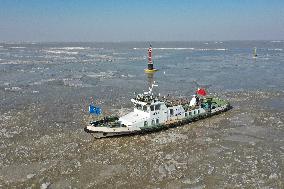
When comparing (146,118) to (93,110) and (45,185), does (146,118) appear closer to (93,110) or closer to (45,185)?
(93,110)

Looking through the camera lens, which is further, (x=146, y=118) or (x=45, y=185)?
(x=146, y=118)

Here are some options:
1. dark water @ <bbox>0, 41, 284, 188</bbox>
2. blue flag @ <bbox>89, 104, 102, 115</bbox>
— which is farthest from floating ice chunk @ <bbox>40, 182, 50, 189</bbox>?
blue flag @ <bbox>89, 104, 102, 115</bbox>

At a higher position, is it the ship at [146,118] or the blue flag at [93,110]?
the blue flag at [93,110]

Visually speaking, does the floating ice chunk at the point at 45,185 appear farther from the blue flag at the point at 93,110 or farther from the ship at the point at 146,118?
the blue flag at the point at 93,110

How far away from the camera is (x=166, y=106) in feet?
117

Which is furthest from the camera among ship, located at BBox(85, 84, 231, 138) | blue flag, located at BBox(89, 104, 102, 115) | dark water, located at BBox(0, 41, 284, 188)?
ship, located at BBox(85, 84, 231, 138)

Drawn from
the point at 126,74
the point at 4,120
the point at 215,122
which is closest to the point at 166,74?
the point at 126,74

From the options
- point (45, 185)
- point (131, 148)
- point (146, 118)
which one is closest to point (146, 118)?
point (146, 118)

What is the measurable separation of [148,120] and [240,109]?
15.2 metres

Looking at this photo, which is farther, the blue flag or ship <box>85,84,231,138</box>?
ship <box>85,84,231,138</box>

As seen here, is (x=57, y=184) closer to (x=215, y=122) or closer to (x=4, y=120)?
(x=4, y=120)

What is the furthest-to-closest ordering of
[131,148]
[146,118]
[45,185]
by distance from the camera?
[146,118] → [131,148] → [45,185]

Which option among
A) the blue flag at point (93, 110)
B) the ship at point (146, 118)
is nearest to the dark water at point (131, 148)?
the ship at point (146, 118)

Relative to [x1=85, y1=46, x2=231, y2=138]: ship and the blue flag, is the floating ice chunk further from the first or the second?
the blue flag
